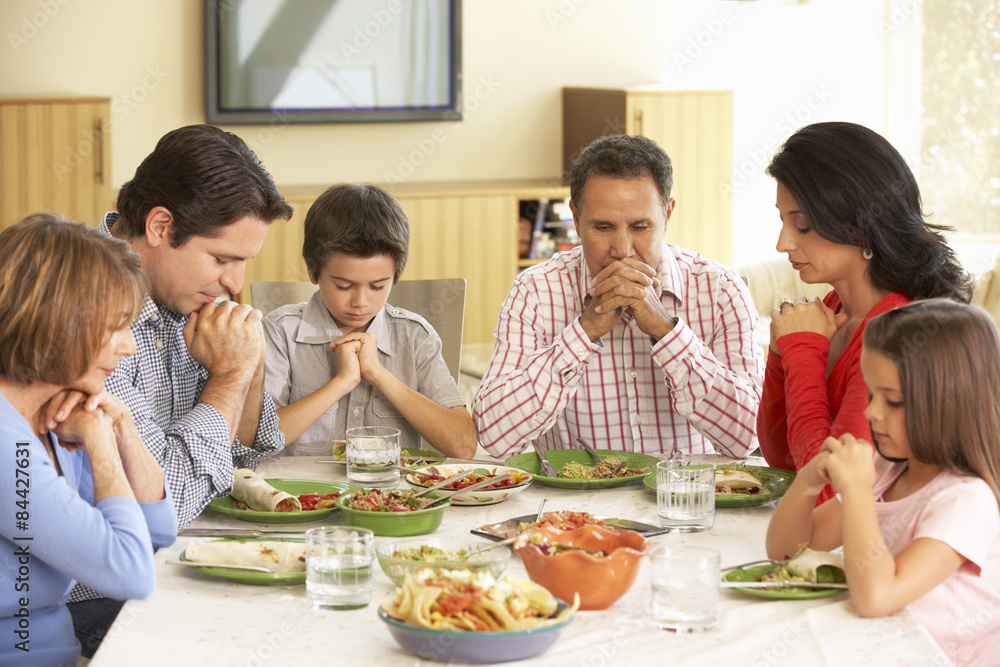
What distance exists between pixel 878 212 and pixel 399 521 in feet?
3.11

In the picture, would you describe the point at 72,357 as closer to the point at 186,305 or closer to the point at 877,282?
the point at 186,305

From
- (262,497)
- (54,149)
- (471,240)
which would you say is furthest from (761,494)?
(54,149)

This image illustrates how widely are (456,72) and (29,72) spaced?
7.30 ft

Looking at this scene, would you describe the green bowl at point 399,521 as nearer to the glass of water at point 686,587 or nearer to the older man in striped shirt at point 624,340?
the glass of water at point 686,587

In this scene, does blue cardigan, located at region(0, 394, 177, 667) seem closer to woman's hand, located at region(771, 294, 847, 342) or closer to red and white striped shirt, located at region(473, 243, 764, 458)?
red and white striped shirt, located at region(473, 243, 764, 458)

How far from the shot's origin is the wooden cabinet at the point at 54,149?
4.95m

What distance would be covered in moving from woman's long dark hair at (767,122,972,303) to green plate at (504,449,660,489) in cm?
51

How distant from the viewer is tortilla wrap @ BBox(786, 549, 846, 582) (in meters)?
1.21

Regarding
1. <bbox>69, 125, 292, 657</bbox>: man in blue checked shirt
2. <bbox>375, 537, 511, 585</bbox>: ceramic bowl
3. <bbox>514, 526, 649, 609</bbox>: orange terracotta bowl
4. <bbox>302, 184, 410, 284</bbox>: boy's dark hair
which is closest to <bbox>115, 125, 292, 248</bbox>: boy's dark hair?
<bbox>69, 125, 292, 657</bbox>: man in blue checked shirt

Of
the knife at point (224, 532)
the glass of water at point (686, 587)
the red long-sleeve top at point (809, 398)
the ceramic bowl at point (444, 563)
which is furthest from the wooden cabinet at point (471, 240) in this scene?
the glass of water at point (686, 587)

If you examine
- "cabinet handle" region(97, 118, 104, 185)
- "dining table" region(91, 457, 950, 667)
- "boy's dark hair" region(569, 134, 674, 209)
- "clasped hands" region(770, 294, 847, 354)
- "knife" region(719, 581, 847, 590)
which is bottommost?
"dining table" region(91, 457, 950, 667)

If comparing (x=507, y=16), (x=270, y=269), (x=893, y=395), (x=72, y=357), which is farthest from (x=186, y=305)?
(x=507, y=16)

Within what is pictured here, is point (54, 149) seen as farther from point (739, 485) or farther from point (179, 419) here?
point (739, 485)

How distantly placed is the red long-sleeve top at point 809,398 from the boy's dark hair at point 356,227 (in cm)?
87
